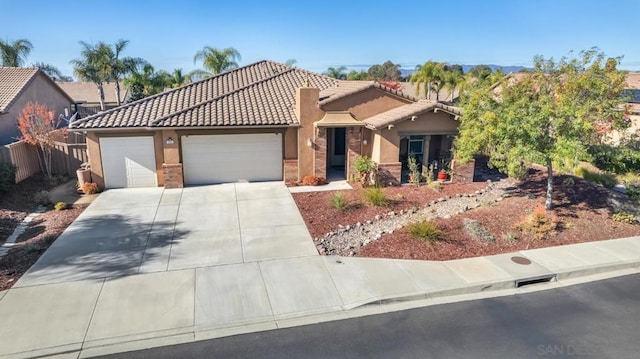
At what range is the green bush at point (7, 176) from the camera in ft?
48.4

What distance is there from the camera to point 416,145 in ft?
60.0

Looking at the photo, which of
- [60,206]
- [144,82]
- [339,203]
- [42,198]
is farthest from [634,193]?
[144,82]

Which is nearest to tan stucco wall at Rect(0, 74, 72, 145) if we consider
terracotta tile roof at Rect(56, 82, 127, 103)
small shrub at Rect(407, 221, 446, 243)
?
terracotta tile roof at Rect(56, 82, 127, 103)

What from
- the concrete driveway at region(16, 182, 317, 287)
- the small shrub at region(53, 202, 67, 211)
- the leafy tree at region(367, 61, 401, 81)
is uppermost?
the leafy tree at region(367, 61, 401, 81)

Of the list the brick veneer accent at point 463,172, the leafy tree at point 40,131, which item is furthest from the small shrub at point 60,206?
the brick veneer accent at point 463,172

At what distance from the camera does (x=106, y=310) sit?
800cm

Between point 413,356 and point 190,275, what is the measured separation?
5357 mm

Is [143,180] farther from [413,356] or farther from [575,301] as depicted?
[575,301]

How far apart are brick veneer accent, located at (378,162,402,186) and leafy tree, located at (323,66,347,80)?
4050 cm

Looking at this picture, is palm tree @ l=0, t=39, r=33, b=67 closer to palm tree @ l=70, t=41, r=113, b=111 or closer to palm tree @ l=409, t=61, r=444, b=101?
palm tree @ l=70, t=41, r=113, b=111

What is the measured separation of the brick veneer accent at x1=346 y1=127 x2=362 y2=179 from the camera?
17.4 metres

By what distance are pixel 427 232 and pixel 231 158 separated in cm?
939

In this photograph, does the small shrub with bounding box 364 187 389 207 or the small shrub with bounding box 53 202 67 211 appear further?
the small shrub with bounding box 364 187 389 207

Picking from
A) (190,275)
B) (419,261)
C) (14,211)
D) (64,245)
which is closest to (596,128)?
(419,261)
